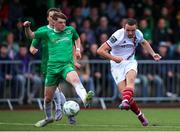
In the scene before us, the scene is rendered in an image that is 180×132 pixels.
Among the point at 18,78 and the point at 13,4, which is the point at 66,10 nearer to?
the point at 13,4

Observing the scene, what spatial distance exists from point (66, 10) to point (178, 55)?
13.0ft

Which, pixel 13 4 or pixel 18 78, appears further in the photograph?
pixel 13 4

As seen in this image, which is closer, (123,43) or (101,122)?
(123,43)

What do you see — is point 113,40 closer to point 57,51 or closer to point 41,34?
point 57,51

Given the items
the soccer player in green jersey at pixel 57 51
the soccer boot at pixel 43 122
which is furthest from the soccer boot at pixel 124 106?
the soccer boot at pixel 43 122

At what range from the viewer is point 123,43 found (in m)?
16.5

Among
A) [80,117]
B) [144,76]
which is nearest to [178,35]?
[144,76]

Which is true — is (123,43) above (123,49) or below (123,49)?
above

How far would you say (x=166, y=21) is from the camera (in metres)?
Answer: 25.8

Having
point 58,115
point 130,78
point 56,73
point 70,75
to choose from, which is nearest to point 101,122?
point 58,115

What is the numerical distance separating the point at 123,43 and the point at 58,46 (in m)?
1.52

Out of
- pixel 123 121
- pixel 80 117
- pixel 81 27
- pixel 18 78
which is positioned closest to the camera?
pixel 123 121

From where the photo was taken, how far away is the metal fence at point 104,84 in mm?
23000

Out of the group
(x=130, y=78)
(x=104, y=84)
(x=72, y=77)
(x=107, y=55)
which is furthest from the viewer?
(x=104, y=84)
